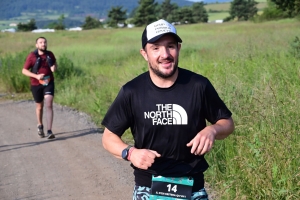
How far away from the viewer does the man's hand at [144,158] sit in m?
3.14

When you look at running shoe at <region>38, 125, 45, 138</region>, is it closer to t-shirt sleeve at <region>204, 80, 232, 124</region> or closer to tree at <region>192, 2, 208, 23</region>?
t-shirt sleeve at <region>204, 80, 232, 124</region>

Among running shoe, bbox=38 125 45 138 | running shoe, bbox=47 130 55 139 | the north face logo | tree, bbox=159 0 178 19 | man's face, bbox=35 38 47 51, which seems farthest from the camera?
tree, bbox=159 0 178 19

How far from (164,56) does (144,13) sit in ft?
344

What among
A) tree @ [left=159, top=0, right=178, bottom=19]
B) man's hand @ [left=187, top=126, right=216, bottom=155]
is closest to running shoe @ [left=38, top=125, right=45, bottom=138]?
man's hand @ [left=187, top=126, right=216, bottom=155]

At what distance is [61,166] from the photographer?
791 cm

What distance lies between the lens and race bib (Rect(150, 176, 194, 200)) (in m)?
3.39

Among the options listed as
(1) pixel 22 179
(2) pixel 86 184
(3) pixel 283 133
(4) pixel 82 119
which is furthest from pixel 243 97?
(4) pixel 82 119

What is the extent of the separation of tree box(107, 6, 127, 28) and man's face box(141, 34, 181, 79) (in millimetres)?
112764

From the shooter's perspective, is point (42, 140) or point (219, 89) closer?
point (219, 89)

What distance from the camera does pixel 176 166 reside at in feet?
11.3

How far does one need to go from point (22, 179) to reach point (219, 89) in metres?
3.02

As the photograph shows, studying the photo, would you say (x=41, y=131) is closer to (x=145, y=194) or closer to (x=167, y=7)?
(x=145, y=194)

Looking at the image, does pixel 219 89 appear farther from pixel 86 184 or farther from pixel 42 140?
pixel 42 140

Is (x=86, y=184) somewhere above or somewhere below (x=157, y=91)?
below
